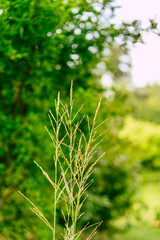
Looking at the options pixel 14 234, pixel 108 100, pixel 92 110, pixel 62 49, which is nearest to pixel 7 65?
pixel 62 49

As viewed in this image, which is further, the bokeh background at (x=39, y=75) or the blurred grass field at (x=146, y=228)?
the blurred grass field at (x=146, y=228)

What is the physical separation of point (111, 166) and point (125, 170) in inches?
11.5

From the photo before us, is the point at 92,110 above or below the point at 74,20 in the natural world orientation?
below

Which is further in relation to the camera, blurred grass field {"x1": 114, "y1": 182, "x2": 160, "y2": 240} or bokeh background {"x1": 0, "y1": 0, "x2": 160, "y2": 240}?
blurred grass field {"x1": 114, "y1": 182, "x2": 160, "y2": 240}

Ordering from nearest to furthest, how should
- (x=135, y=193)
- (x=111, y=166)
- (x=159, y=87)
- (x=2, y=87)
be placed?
(x=2, y=87) → (x=111, y=166) → (x=135, y=193) → (x=159, y=87)

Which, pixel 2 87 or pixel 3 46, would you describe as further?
pixel 2 87

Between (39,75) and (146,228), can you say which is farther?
(146,228)

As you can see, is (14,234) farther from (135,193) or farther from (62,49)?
(135,193)

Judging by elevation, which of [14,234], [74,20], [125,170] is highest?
[74,20]

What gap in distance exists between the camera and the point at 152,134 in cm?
1201

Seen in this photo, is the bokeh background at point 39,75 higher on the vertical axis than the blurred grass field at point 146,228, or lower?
higher

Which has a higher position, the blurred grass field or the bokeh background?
the bokeh background

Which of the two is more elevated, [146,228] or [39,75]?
[39,75]

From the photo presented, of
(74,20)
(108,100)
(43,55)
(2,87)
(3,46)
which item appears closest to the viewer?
(3,46)
